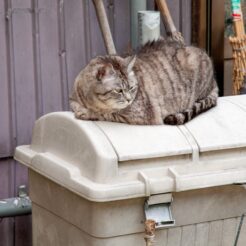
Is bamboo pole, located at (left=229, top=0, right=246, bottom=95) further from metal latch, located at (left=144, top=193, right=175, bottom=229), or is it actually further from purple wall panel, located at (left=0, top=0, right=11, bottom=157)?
metal latch, located at (left=144, top=193, right=175, bottom=229)

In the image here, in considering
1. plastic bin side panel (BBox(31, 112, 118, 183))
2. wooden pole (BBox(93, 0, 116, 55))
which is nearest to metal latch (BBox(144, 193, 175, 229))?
plastic bin side panel (BBox(31, 112, 118, 183))

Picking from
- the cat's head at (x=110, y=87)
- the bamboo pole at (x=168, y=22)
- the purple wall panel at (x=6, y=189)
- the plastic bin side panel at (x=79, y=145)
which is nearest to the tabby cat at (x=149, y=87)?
the cat's head at (x=110, y=87)

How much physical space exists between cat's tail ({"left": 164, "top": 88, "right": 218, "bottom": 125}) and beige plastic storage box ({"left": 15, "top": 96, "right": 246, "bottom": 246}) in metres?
0.06

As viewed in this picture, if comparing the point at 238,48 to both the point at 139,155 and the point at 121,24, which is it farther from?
the point at 139,155

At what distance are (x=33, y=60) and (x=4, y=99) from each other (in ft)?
0.83

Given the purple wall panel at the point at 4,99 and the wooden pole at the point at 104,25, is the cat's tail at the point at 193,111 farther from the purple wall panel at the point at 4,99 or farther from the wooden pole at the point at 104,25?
the purple wall panel at the point at 4,99

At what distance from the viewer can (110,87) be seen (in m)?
3.52

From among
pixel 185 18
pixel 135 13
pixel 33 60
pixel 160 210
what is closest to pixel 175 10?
pixel 185 18

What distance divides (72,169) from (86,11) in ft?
4.39

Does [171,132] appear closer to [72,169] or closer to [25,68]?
[72,169]

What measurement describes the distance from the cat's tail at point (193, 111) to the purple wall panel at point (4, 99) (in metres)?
1.00

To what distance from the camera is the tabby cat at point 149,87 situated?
11.5 feet

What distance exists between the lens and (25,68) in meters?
4.21

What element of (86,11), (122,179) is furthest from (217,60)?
(122,179)
